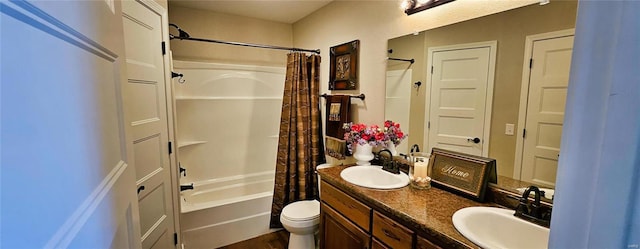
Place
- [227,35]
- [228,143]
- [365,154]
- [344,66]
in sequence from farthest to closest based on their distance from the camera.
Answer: [228,143]
[227,35]
[344,66]
[365,154]

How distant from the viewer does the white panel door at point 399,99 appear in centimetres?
195

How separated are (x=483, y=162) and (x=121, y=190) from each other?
1.58m

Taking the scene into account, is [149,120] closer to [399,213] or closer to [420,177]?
[399,213]

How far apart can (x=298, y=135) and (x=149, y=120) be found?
1.39 metres

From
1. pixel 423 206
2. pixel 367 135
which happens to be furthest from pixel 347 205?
pixel 367 135

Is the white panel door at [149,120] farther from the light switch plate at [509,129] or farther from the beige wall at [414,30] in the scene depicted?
the light switch plate at [509,129]

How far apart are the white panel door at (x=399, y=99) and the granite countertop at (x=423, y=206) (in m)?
0.53

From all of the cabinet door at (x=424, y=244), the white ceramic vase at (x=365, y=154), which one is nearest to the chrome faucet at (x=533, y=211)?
the cabinet door at (x=424, y=244)

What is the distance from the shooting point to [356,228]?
5.26 ft

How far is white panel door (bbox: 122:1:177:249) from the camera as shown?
1533 millimetres

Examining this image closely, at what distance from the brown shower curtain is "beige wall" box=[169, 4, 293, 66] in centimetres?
71

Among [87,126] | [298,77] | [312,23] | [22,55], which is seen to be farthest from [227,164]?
[22,55]

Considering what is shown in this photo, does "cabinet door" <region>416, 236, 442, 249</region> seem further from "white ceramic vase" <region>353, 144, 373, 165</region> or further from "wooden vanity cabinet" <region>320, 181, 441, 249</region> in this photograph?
"white ceramic vase" <region>353, 144, 373, 165</region>

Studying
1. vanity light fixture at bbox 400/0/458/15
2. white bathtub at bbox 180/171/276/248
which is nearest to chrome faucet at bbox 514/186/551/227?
vanity light fixture at bbox 400/0/458/15
